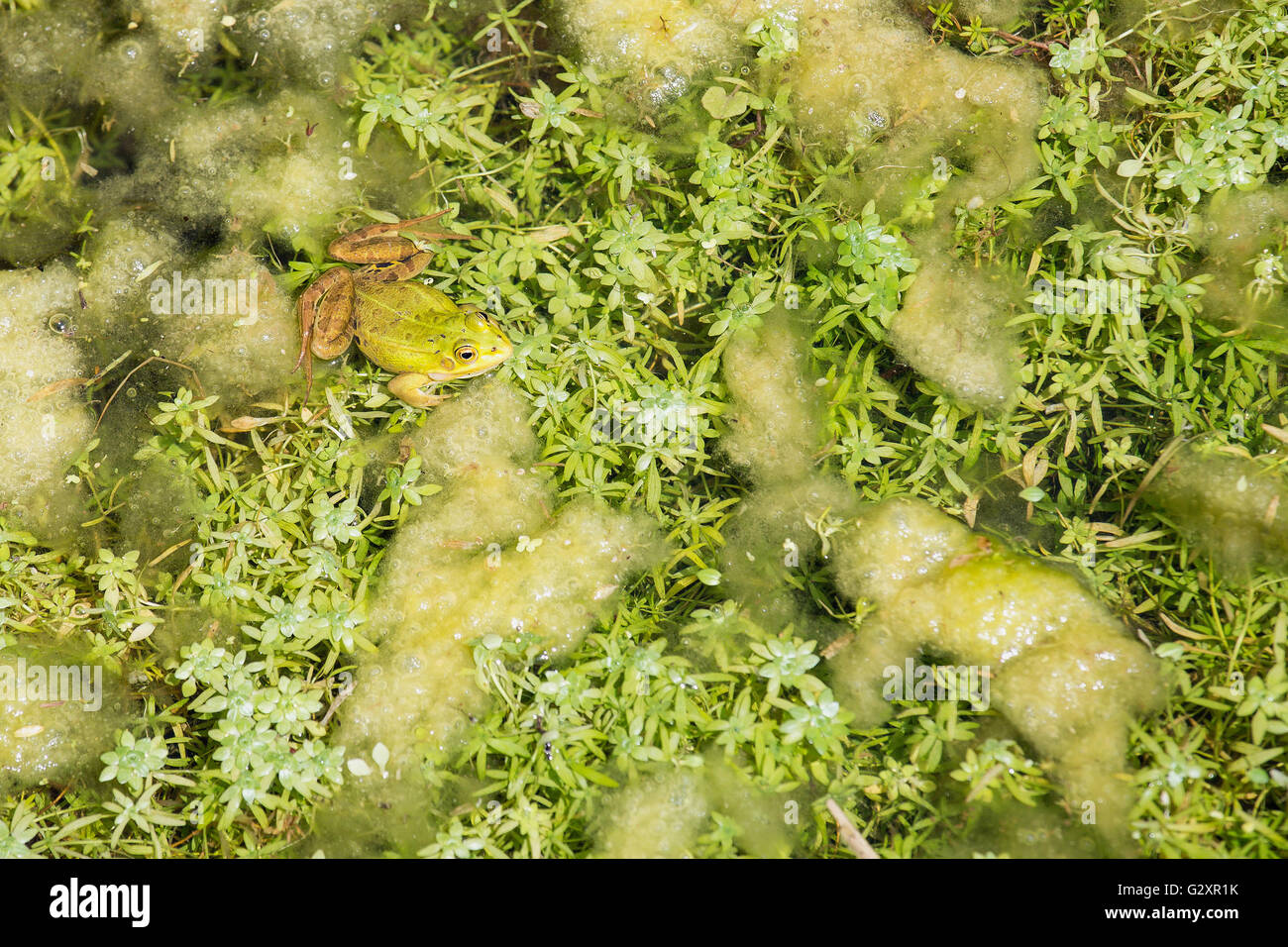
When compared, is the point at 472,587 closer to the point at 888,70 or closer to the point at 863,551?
the point at 863,551

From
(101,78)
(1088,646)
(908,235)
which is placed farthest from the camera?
(101,78)

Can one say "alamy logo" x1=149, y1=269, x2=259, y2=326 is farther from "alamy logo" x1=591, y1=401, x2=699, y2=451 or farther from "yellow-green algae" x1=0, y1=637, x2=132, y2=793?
"alamy logo" x1=591, y1=401, x2=699, y2=451

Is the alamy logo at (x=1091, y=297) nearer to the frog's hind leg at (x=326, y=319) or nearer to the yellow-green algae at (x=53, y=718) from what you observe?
the frog's hind leg at (x=326, y=319)

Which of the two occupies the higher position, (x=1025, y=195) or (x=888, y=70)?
(x=888, y=70)

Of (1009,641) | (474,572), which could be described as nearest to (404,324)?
(474,572)

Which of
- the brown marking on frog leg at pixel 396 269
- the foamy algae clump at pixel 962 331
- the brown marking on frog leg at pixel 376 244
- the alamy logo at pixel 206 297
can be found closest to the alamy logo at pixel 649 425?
the foamy algae clump at pixel 962 331

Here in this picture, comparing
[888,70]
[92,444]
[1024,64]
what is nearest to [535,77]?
[888,70]

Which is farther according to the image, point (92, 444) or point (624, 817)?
point (92, 444)
